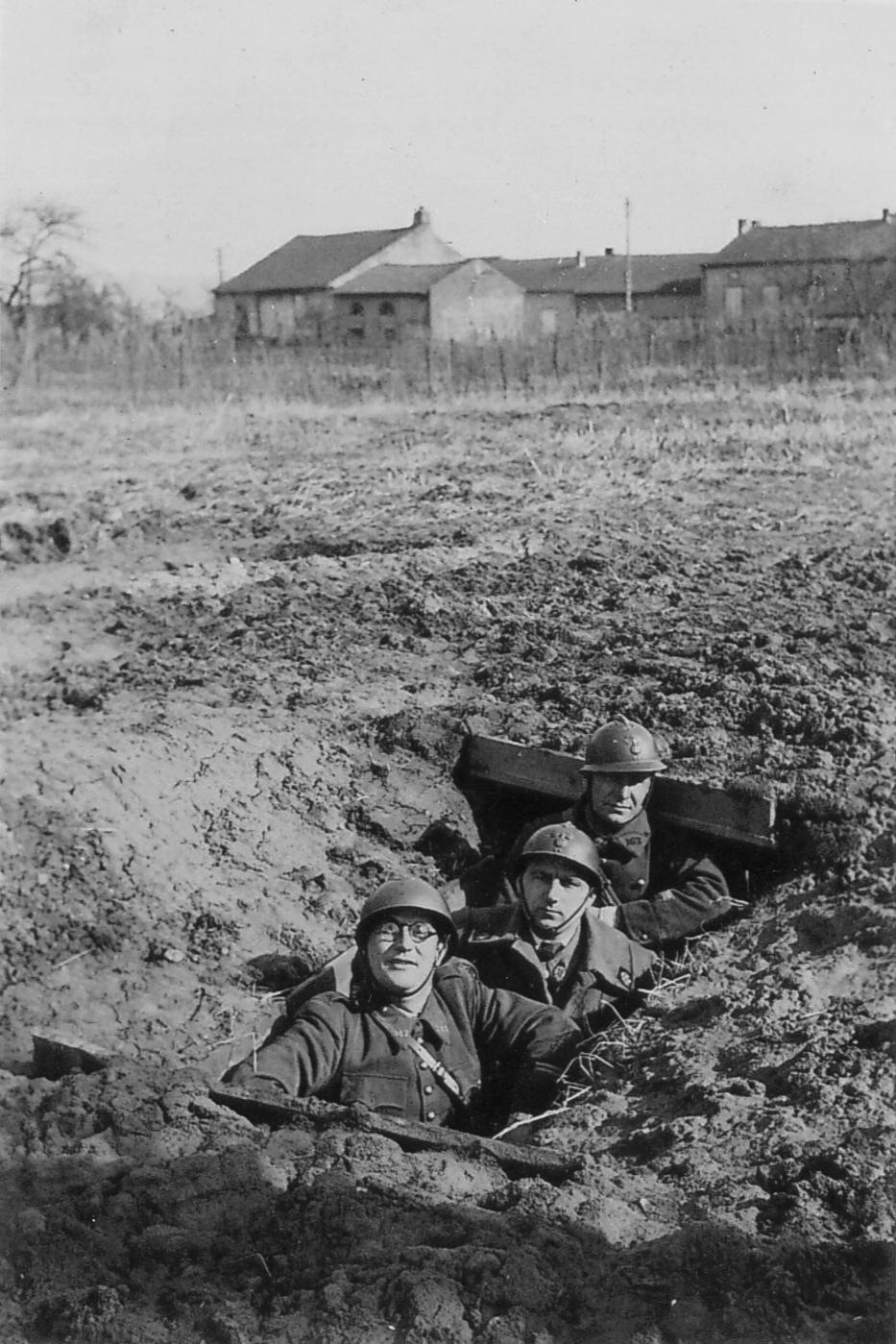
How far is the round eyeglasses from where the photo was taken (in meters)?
4.79

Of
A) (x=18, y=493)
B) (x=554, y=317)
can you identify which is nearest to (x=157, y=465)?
(x=18, y=493)

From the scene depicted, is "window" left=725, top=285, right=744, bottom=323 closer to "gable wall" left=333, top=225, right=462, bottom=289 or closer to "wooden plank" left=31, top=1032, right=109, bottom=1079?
"gable wall" left=333, top=225, right=462, bottom=289

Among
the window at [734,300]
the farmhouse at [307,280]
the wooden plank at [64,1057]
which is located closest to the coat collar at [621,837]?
the wooden plank at [64,1057]

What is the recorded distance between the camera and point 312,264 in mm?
27500

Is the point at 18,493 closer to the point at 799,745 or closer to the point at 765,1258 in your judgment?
the point at 799,745

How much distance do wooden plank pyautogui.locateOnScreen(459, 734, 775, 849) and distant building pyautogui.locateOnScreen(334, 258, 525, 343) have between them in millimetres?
17707

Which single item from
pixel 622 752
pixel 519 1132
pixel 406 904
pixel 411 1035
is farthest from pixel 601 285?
pixel 519 1132

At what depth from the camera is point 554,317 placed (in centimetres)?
3684

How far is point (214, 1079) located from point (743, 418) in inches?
510

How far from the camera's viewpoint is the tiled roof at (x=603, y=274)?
37531 mm

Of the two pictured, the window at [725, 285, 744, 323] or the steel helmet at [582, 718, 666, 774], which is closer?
the steel helmet at [582, 718, 666, 774]

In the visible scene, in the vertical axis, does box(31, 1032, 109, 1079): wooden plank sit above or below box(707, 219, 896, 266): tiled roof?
below

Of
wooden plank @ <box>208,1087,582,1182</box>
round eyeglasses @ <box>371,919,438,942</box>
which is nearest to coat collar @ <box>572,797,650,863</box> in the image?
round eyeglasses @ <box>371,919,438,942</box>

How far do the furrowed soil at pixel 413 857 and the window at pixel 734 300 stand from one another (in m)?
17.5
